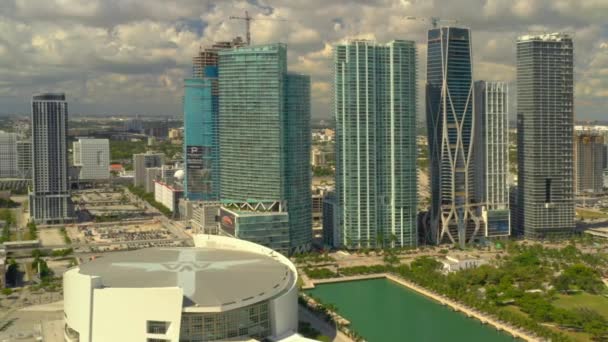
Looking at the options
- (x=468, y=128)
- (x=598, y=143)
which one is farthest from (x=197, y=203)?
(x=598, y=143)

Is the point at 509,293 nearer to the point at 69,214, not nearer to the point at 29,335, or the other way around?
the point at 29,335

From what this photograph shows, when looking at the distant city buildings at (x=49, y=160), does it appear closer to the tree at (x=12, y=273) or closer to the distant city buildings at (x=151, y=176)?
the distant city buildings at (x=151, y=176)

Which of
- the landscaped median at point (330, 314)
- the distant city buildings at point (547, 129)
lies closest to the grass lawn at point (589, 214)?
the distant city buildings at point (547, 129)

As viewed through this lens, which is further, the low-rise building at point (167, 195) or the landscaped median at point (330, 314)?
the low-rise building at point (167, 195)

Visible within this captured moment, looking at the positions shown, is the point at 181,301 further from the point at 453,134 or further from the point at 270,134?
the point at 453,134

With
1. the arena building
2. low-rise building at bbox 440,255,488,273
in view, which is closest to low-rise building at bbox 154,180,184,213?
low-rise building at bbox 440,255,488,273

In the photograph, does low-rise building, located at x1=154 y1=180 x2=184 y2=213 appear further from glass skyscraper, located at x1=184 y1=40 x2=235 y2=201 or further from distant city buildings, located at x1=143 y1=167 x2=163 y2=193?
glass skyscraper, located at x1=184 y1=40 x2=235 y2=201
